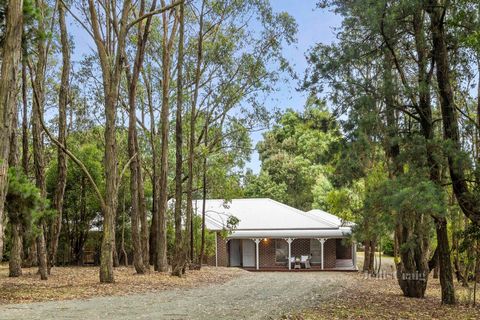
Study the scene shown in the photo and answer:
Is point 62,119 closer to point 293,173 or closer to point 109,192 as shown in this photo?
point 109,192

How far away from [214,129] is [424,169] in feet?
53.9

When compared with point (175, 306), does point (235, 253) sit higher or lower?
lower

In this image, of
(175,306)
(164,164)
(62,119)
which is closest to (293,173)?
(164,164)

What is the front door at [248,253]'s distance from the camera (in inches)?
1328

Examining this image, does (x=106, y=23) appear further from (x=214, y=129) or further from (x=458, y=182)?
(x=458, y=182)

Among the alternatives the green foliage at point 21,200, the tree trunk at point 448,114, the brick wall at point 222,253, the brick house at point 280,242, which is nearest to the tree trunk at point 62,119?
the green foliage at point 21,200

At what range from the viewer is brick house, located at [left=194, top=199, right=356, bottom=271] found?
32.1m

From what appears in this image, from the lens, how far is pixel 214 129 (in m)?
27.7

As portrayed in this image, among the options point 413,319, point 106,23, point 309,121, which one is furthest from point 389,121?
point 106,23

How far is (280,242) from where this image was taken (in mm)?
33844

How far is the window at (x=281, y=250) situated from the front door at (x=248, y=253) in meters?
1.52

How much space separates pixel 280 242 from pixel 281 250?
0.53 meters

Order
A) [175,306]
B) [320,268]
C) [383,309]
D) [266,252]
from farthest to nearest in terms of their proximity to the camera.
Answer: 1. [266,252]
2. [320,268]
3. [383,309]
4. [175,306]

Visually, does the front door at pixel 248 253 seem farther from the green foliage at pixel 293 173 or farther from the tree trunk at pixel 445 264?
the tree trunk at pixel 445 264
